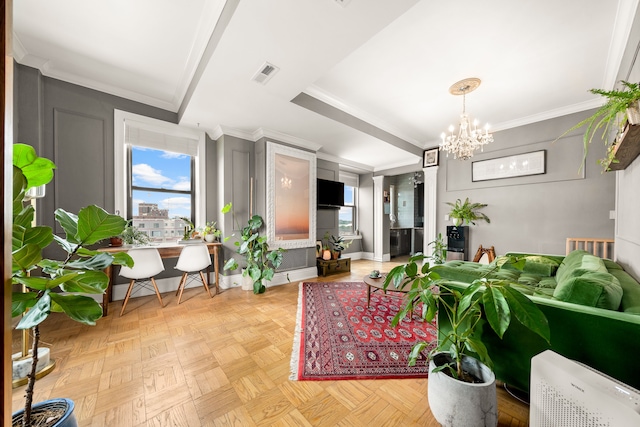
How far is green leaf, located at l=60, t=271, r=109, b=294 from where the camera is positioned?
28.8 inches

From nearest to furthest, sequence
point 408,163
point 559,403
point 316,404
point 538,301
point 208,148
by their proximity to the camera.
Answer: point 559,403
point 538,301
point 316,404
point 208,148
point 408,163

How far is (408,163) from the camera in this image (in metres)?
5.30

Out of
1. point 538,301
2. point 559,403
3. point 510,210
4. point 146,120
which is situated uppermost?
point 146,120

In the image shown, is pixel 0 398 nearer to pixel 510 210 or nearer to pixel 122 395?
pixel 122 395

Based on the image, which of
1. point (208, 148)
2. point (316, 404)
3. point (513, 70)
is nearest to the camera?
point (316, 404)

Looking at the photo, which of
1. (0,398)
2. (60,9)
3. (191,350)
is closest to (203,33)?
(60,9)

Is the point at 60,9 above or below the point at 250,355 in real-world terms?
above

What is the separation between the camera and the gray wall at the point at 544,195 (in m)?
3.14

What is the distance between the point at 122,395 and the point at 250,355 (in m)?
0.79

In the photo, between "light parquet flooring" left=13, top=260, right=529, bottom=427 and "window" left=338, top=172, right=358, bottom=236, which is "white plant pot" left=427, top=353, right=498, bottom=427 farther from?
"window" left=338, top=172, right=358, bottom=236

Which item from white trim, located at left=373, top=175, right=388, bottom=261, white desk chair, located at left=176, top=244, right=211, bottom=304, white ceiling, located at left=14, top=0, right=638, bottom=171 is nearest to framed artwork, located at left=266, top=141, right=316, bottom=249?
white ceiling, located at left=14, top=0, right=638, bottom=171

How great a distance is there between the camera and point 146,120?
3.13m

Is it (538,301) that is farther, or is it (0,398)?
(538,301)

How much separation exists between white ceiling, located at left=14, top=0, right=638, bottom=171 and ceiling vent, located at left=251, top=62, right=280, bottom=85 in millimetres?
46
